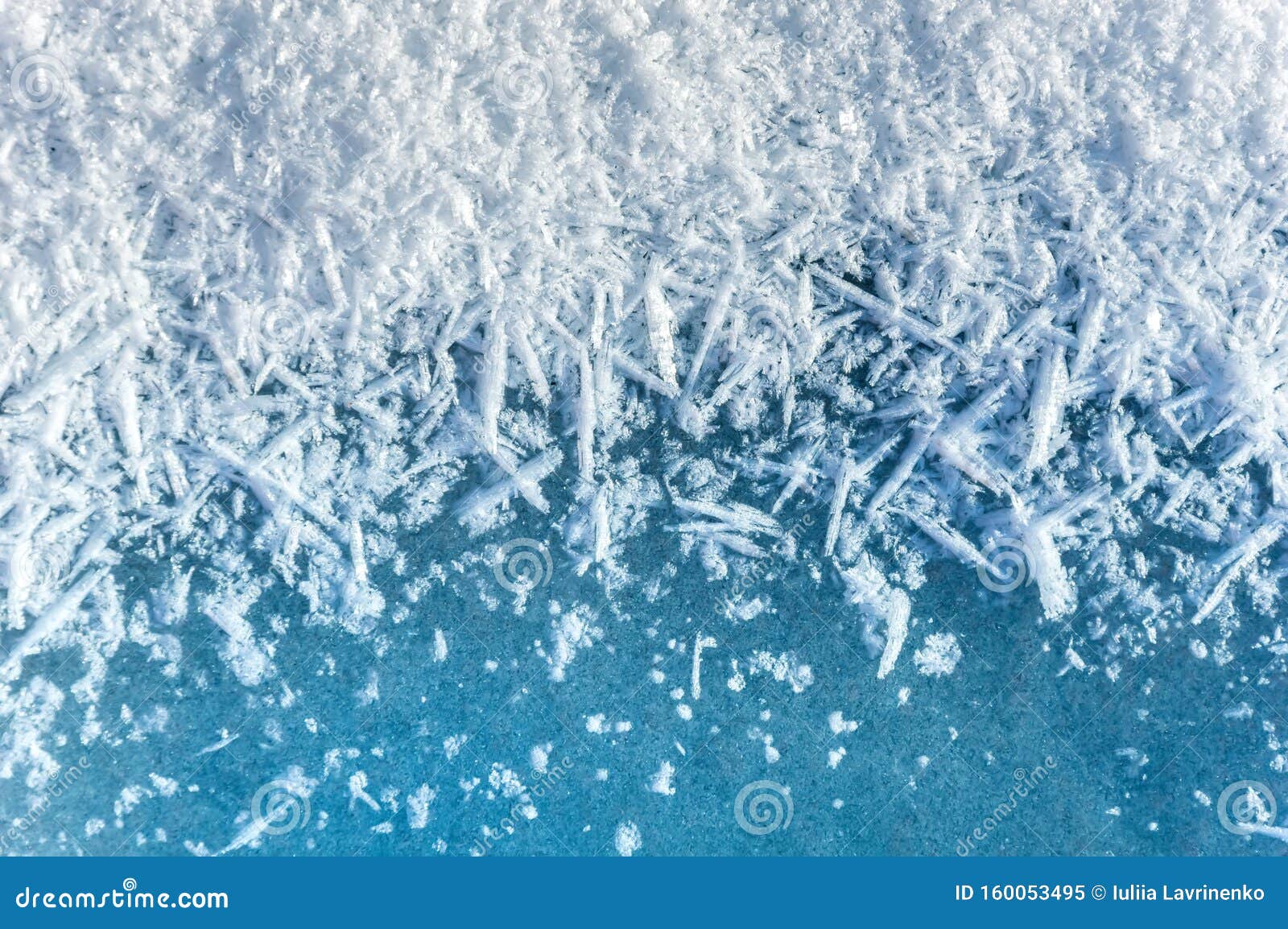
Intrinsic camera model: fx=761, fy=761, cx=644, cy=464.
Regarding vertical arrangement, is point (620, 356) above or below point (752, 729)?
above

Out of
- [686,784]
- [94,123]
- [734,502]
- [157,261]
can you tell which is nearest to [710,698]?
[686,784]

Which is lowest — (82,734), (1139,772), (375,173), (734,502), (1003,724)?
(1139,772)

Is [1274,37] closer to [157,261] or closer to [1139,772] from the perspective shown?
[1139,772]

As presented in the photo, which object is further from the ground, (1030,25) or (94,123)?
(94,123)
